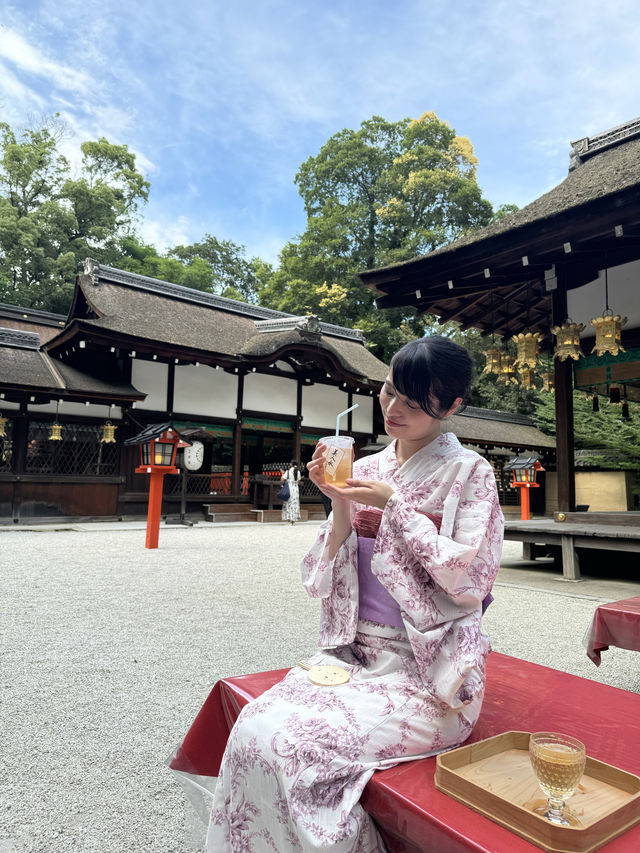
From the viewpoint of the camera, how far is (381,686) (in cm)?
128

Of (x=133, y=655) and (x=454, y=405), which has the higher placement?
(x=454, y=405)

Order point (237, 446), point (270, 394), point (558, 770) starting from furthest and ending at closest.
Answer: point (270, 394) → point (237, 446) → point (558, 770)

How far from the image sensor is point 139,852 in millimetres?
1521

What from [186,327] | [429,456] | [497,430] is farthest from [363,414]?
[429,456]

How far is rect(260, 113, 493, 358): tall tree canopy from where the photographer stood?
24844mm

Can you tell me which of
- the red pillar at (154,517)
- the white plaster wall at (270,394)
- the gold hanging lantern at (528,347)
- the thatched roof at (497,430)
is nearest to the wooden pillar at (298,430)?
the white plaster wall at (270,394)

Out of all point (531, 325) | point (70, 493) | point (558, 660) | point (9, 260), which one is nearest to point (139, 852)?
point (558, 660)

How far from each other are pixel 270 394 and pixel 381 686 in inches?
536

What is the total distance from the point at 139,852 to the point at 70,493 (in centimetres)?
1088

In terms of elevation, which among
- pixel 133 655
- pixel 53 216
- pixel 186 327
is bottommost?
pixel 133 655

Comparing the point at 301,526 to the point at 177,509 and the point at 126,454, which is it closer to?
the point at 177,509

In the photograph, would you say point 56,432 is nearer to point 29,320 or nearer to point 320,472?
point 29,320

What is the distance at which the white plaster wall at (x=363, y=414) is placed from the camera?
1623cm

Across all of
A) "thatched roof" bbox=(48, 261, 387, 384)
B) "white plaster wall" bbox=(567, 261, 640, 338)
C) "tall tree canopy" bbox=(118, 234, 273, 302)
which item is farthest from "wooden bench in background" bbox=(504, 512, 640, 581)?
"tall tree canopy" bbox=(118, 234, 273, 302)
